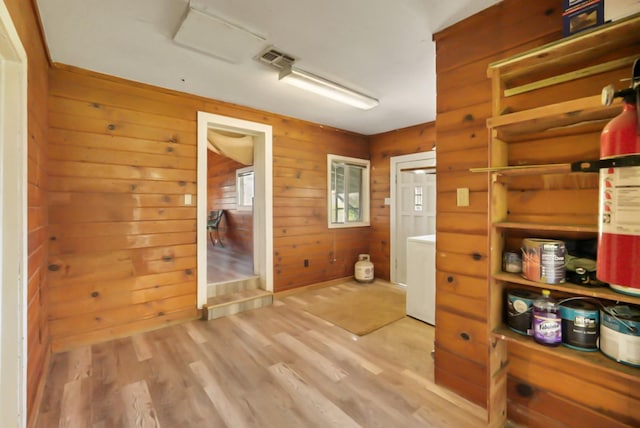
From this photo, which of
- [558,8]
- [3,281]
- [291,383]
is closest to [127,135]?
[3,281]

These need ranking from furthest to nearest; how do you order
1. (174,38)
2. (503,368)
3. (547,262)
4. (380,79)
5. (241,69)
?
(380,79), (241,69), (174,38), (503,368), (547,262)

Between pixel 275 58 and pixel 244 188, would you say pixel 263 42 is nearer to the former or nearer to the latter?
pixel 275 58

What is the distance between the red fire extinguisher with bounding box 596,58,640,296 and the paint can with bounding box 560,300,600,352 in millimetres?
218

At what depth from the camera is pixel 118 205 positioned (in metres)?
2.54

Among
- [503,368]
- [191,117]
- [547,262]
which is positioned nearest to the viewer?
[547,262]

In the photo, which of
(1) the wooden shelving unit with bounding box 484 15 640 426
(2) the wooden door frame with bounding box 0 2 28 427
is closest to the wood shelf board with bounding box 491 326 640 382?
(1) the wooden shelving unit with bounding box 484 15 640 426

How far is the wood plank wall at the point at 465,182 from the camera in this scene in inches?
63.9

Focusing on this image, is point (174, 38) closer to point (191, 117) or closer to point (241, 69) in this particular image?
point (241, 69)

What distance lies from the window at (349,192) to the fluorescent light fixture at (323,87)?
1.43 meters

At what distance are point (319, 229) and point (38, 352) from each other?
3.04 meters

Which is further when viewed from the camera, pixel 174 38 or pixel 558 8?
pixel 174 38

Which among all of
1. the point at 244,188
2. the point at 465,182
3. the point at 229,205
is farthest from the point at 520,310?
the point at 229,205

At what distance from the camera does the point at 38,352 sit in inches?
69.8

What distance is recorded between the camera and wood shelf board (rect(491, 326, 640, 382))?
1030mm
